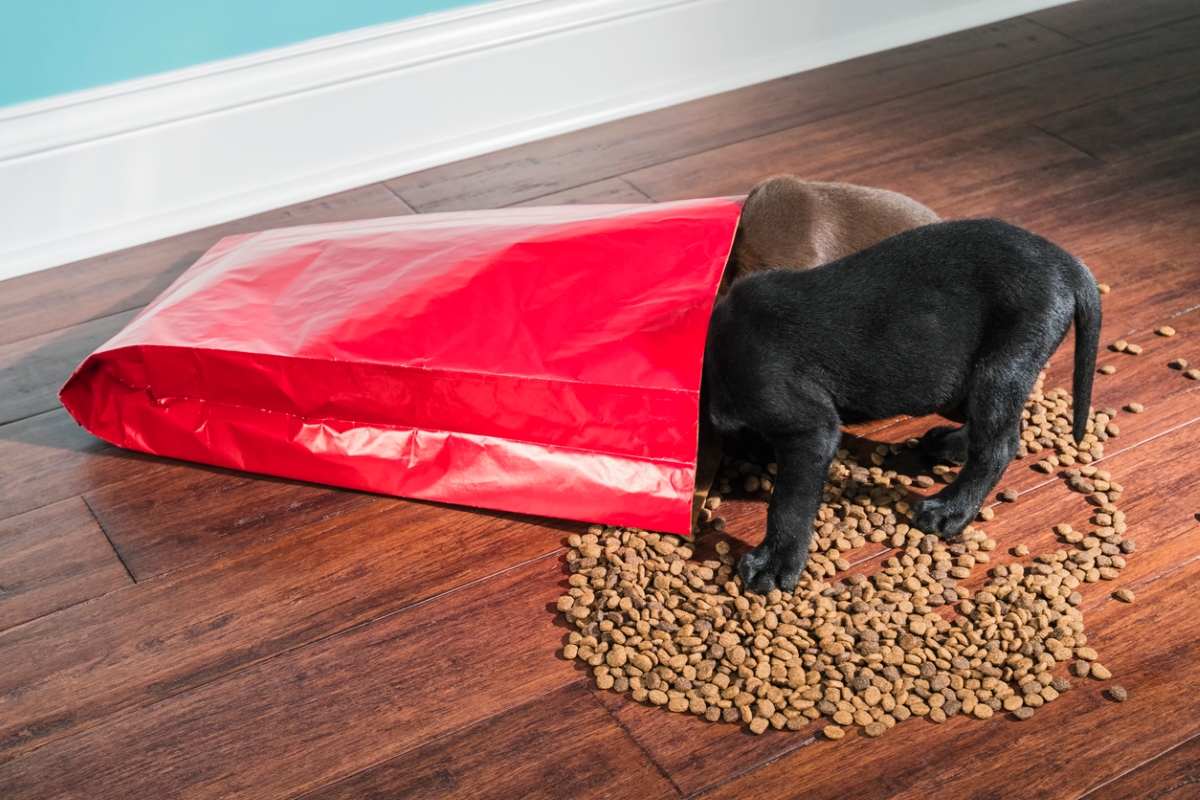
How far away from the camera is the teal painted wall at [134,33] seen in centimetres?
204

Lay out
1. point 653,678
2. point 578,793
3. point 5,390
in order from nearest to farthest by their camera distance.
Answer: point 578,793 < point 653,678 < point 5,390

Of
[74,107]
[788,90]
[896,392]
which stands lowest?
[788,90]

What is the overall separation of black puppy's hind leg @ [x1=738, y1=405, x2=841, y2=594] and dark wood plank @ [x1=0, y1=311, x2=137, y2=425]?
48.2 inches

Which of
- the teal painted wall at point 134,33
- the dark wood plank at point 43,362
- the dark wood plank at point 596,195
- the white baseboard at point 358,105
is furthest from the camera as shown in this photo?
the dark wood plank at point 596,195

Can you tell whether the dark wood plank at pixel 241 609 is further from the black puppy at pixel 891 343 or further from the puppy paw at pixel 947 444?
the puppy paw at pixel 947 444

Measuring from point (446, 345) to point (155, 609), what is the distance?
52 centimetres

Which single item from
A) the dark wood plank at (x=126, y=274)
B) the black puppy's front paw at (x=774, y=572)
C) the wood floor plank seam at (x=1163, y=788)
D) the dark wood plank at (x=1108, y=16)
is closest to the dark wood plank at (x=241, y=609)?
the black puppy's front paw at (x=774, y=572)

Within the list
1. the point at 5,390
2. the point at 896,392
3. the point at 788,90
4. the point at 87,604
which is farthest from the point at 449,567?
the point at 788,90

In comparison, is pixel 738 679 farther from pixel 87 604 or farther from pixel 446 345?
pixel 87 604

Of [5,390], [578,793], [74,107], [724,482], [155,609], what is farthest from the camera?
[74,107]

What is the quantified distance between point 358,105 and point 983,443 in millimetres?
1607

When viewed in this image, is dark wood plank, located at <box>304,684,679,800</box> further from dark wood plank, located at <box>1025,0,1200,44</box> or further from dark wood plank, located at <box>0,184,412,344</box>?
dark wood plank, located at <box>1025,0,1200,44</box>

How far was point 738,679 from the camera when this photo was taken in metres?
1.24

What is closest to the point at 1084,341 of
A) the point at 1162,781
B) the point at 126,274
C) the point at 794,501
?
the point at 794,501
